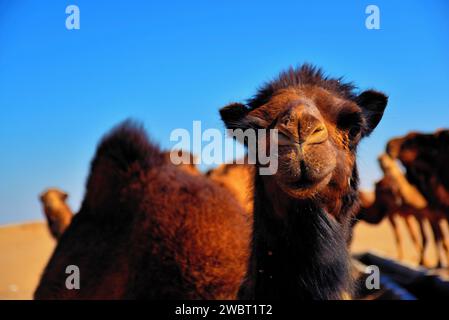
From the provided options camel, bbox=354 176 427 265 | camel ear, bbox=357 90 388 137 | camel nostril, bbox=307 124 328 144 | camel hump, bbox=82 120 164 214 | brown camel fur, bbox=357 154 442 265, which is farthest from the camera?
camel, bbox=354 176 427 265

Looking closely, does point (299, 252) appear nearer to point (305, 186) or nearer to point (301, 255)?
point (301, 255)

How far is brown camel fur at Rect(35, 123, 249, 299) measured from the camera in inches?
134

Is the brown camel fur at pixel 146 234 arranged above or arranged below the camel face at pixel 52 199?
below

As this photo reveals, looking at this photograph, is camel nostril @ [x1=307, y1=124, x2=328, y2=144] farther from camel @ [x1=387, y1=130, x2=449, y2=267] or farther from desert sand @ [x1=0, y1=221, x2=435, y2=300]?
desert sand @ [x1=0, y1=221, x2=435, y2=300]

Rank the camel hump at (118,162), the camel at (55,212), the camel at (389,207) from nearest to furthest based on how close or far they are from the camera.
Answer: the camel hump at (118,162) → the camel at (55,212) → the camel at (389,207)

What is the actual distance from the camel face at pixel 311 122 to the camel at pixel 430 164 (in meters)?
9.18

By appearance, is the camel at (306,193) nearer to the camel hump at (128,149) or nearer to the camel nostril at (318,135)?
the camel nostril at (318,135)

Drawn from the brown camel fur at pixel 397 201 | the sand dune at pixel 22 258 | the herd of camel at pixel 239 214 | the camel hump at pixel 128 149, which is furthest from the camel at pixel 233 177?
the brown camel fur at pixel 397 201

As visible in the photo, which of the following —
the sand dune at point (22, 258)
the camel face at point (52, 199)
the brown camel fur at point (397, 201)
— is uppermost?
the brown camel fur at point (397, 201)

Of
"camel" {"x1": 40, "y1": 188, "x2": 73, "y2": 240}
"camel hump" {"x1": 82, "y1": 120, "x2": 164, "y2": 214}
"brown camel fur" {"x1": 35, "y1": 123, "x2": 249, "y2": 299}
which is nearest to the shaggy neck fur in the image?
"brown camel fur" {"x1": 35, "y1": 123, "x2": 249, "y2": 299}

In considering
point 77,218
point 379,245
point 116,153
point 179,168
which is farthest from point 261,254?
point 379,245

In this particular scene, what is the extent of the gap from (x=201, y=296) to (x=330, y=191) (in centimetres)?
126

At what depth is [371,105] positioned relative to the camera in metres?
2.94

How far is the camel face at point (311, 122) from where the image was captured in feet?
7.54
